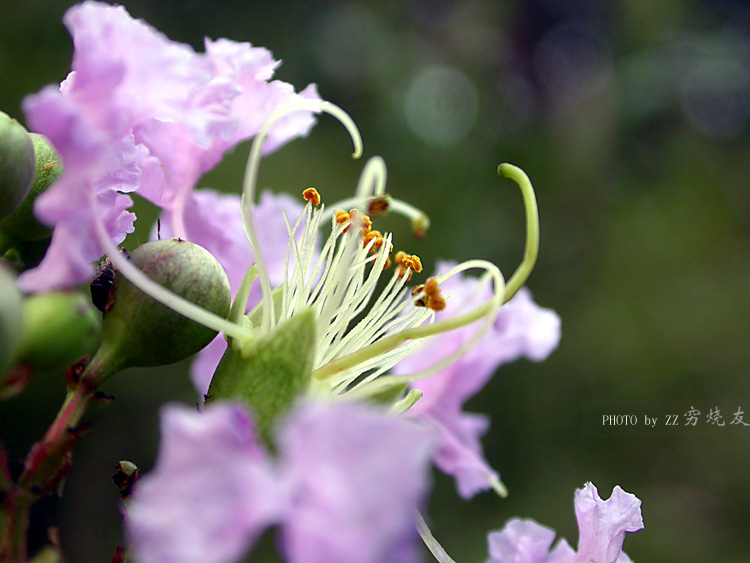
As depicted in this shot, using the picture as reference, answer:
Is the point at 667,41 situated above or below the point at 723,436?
above

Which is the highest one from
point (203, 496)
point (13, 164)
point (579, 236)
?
point (579, 236)

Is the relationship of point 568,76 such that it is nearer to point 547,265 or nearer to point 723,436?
point 547,265

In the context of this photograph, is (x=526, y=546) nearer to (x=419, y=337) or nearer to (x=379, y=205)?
(x=419, y=337)

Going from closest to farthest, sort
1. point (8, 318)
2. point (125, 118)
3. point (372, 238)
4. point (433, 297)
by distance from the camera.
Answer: point (8, 318)
point (125, 118)
point (433, 297)
point (372, 238)

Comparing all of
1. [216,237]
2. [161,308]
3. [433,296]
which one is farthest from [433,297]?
[216,237]

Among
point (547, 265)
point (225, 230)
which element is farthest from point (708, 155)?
point (225, 230)

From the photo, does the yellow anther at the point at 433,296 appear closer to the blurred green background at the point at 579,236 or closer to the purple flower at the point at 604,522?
the purple flower at the point at 604,522
